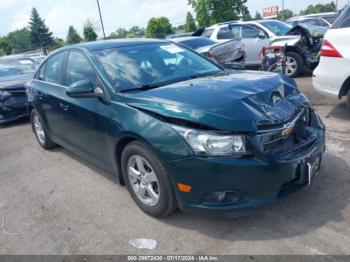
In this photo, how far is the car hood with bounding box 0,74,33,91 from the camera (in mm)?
7394

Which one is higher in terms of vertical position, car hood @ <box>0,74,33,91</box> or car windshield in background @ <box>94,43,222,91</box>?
car windshield in background @ <box>94,43,222,91</box>

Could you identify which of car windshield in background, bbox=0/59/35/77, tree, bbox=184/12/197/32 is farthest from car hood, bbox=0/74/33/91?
tree, bbox=184/12/197/32

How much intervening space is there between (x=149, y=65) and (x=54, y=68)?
174cm

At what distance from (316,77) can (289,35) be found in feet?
14.1

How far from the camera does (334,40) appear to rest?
486cm

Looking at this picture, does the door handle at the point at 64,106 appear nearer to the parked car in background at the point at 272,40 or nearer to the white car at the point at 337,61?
the white car at the point at 337,61

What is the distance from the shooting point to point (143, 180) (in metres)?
3.09

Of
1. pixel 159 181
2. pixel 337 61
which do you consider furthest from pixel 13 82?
pixel 337 61

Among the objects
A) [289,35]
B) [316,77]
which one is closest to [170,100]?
[316,77]

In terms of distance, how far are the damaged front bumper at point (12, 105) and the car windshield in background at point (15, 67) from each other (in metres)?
1.44

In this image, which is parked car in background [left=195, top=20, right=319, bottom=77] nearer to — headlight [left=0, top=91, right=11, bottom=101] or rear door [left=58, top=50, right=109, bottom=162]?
rear door [left=58, top=50, right=109, bottom=162]

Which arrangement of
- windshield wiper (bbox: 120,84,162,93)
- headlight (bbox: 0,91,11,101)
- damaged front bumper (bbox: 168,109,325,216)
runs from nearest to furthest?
damaged front bumper (bbox: 168,109,325,216) < windshield wiper (bbox: 120,84,162,93) < headlight (bbox: 0,91,11,101)

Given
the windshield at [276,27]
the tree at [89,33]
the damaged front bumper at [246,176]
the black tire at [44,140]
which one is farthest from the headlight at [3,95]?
the tree at [89,33]

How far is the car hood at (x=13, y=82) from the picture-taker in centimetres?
739
